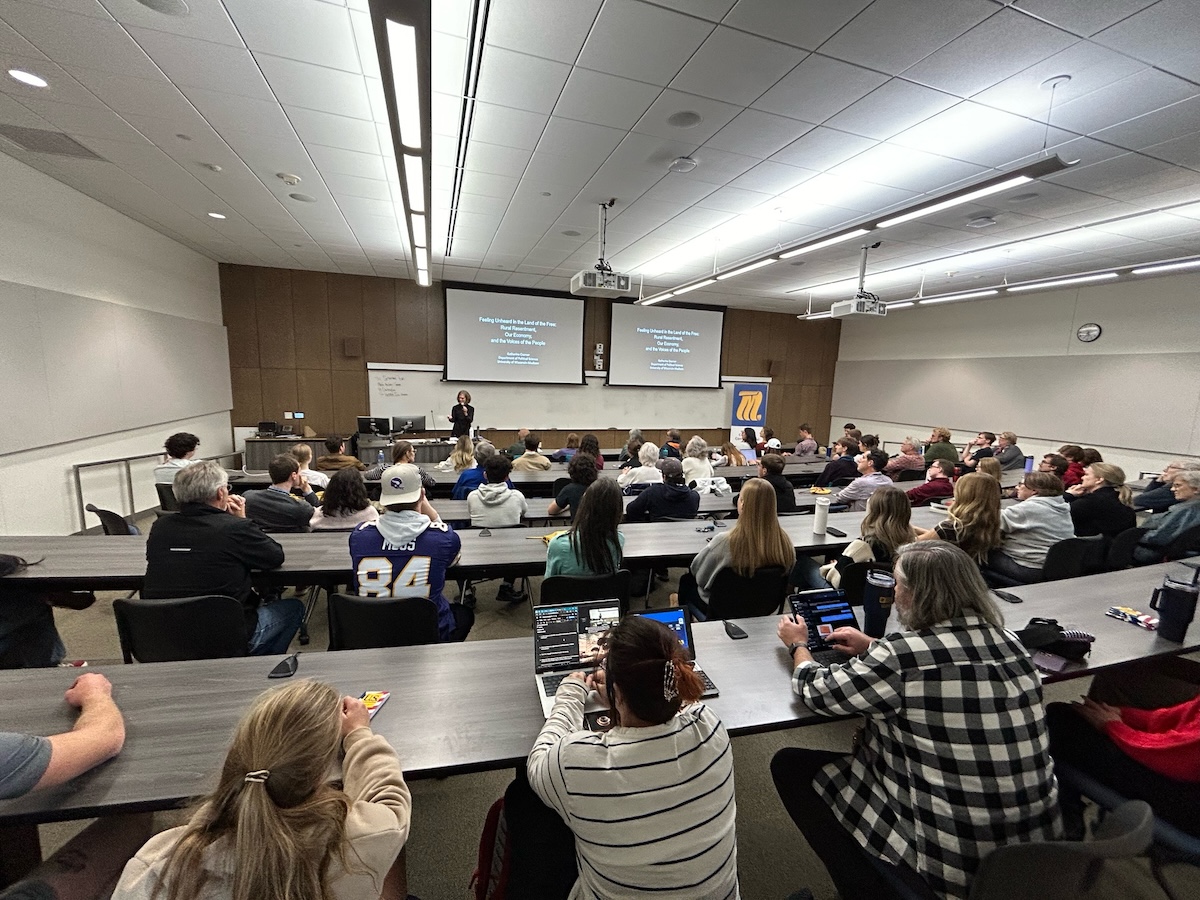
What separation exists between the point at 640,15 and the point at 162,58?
2709mm

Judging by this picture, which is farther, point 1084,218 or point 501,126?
point 1084,218

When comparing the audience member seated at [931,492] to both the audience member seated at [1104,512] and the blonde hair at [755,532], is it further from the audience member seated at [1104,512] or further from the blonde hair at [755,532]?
the blonde hair at [755,532]

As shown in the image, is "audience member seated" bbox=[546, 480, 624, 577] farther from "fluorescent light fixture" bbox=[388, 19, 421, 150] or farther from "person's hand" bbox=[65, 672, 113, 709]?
"fluorescent light fixture" bbox=[388, 19, 421, 150]

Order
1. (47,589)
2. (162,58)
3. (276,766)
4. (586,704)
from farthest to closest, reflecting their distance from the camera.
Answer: (162,58)
(47,589)
(586,704)
(276,766)

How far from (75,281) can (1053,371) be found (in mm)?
13241

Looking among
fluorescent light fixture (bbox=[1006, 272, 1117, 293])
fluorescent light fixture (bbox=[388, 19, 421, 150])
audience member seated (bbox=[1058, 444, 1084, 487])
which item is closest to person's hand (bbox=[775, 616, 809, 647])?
fluorescent light fixture (bbox=[388, 19, 421, 150])

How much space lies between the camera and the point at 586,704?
1.45m

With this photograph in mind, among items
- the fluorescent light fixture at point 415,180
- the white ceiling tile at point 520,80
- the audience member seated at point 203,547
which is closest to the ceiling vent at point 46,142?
the fluorescent light fixture at point 415,180

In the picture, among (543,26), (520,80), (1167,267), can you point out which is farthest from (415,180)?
(1167,267)

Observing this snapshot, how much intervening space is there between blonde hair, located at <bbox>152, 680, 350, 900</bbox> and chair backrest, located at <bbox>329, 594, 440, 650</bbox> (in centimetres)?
110

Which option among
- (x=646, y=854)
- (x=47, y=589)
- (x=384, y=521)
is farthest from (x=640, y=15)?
(x=47, y=589)

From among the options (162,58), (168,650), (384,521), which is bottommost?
(168,650)

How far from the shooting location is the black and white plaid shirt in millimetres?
1160

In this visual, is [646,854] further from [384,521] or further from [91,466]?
[91,466]
